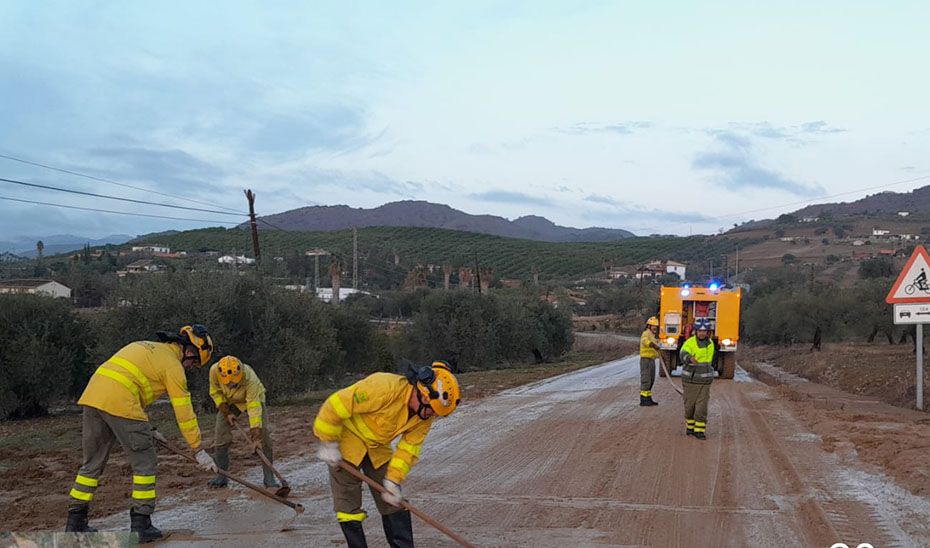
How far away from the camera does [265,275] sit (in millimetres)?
25422

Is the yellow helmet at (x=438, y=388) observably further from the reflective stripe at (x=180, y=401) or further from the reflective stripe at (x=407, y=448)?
the reflective stripe at (x=180, y=401)

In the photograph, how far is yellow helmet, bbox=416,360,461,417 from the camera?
585 centimetres

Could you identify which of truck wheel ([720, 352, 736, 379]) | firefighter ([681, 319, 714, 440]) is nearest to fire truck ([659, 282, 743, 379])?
truck wheel ([720, 352, 736, 379])

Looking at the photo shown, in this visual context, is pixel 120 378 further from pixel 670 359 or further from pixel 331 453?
pixel 670 359

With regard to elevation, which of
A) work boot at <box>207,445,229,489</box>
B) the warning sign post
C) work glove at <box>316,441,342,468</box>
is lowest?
work boot at <box>207,445,229,489</box>

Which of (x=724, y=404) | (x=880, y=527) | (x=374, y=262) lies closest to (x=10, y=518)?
(x=880, y=527)

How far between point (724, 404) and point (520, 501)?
398 inches

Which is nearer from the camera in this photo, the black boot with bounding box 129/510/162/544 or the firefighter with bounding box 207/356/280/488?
the black boot with bounding box 129/510/162/544

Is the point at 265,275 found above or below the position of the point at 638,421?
above

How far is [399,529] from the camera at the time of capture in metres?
6.30

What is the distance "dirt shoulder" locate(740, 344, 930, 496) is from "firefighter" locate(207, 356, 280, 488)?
6.97 metres

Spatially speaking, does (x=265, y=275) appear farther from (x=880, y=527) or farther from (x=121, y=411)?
(x=880, y=527)

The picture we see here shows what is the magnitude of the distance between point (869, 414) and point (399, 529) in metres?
11.9

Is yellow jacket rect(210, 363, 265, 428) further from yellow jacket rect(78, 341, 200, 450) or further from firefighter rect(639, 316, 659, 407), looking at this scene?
firefighter rect(639, 316, 659, 407)
